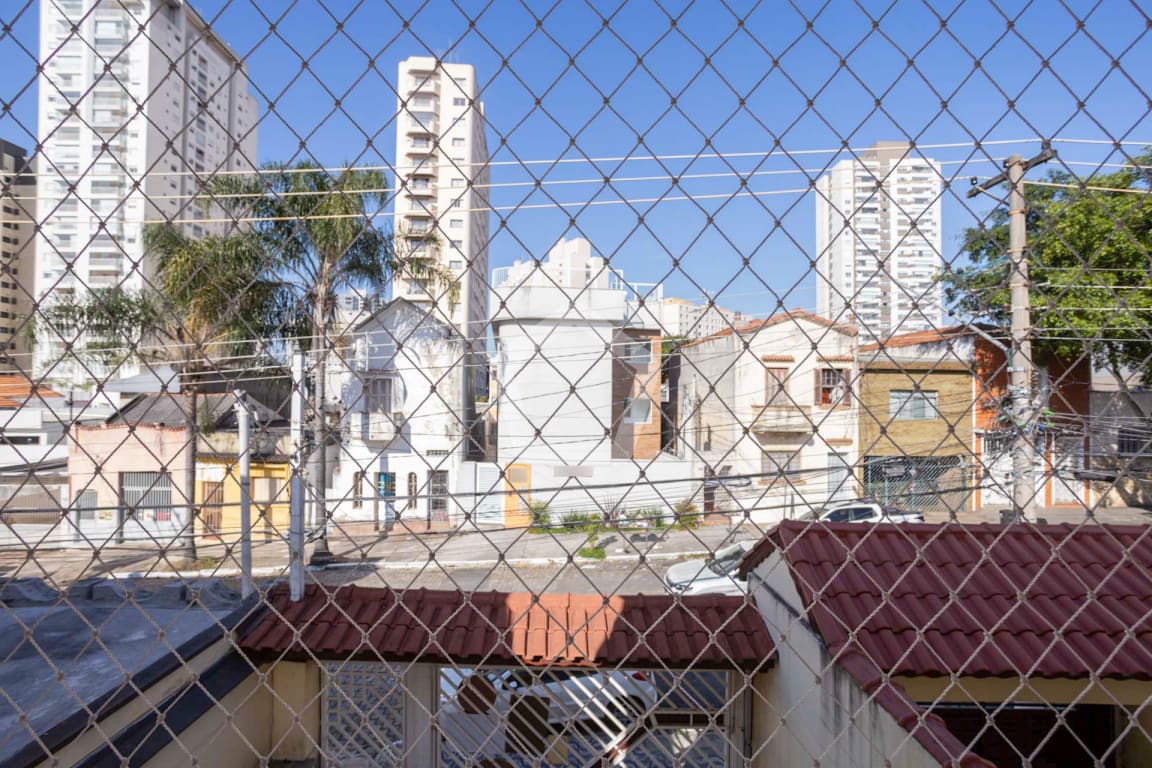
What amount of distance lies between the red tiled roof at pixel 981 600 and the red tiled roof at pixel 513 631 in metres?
0.41

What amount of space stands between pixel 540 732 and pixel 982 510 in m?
10.7

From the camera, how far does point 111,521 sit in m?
9.83

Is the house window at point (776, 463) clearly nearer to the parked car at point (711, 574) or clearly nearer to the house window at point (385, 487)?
the parked car at point (711, 574)

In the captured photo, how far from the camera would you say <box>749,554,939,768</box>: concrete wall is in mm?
1606

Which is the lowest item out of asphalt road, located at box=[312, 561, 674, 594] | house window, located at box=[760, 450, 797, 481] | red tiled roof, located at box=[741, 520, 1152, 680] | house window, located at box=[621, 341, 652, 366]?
asphalt road, located at box=[312, 561, 674, 594]

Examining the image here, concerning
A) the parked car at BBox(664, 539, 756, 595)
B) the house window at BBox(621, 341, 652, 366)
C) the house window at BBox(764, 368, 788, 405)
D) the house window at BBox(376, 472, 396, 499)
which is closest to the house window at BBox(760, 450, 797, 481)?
the house window at BBox(764, 368, 788, 405)

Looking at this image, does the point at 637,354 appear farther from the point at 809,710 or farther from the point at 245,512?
the point at 809,710

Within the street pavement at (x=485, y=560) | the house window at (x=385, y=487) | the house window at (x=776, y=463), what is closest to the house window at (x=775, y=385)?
the house window at (x=776, y=463)

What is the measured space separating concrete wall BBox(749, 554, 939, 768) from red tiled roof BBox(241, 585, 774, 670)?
127mm

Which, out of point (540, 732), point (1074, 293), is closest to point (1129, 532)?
point (540, 732)

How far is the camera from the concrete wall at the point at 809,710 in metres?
1.61

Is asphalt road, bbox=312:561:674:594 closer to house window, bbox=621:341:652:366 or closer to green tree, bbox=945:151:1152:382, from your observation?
house window, bbox=621:341:652:366

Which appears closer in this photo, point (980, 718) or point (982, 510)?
point (980, 718)

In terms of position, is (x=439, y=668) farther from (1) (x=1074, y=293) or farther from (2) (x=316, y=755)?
(1) (x=1074, y=293)
